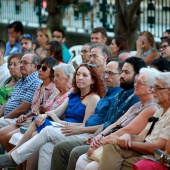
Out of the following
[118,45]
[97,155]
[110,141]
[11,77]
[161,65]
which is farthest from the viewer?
[118,45]

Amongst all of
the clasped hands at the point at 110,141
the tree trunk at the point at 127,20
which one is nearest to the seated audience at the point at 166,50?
the clasped hands at the point at 110,141

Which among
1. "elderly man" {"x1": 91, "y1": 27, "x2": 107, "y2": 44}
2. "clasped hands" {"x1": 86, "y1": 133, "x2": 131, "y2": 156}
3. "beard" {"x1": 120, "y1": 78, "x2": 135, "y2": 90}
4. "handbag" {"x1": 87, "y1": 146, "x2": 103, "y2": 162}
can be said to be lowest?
"handbag" {"x1": 87, "y1": 146, "x2": 103, "y2": 162}

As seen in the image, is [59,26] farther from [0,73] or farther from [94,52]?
[94,52]

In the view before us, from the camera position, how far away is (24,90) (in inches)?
472

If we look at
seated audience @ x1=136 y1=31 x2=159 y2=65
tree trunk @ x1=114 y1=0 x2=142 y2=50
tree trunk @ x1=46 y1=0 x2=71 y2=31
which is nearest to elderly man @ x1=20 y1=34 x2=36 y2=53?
tree trunk @ x1=114 y1=0 x2=142 y2=50

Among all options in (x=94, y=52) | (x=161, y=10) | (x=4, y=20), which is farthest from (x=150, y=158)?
(x=4, y=20)

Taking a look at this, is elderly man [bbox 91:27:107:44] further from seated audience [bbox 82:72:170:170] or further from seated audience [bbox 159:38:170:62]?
seated audience [bbox 82:72:170:170]

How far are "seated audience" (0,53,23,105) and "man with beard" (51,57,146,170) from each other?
9.85 feet

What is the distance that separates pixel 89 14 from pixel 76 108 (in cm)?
965

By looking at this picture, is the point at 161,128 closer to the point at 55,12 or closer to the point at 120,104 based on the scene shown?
the point at 120,104

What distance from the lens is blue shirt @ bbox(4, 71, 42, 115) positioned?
11.9m

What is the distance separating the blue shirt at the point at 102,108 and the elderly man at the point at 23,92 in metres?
2.02

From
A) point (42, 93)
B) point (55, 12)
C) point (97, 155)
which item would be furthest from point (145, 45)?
point (55, 12)

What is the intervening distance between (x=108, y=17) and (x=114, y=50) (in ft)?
18.3
